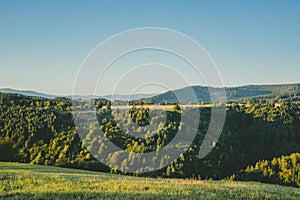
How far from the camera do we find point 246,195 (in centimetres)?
1151

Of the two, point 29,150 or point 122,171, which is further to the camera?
point 29,150

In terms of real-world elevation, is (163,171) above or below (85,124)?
below

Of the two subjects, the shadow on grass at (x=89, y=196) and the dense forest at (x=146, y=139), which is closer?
the shadow on grass at (x=89, y=196)

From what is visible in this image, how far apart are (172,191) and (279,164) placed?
87697mm

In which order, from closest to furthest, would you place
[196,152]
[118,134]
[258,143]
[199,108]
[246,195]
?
[246,195]
[118,134]
[196,152]
[199,108]
[258,143]

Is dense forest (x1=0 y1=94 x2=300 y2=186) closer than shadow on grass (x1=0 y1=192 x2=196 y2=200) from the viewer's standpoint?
No

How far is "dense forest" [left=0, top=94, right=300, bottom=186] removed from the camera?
7706cm

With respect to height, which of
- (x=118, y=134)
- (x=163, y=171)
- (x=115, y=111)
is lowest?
(x=163, y=171)

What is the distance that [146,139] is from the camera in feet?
254

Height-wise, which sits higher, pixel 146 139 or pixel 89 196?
pixel 89 196

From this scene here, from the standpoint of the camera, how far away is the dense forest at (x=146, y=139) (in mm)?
77062

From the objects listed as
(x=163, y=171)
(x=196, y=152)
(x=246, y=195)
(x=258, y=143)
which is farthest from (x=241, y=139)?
(x=246, y=195)

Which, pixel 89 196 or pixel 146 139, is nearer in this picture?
pixel 89 196

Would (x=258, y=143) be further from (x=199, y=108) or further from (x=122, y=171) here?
(x=122, y=171)
